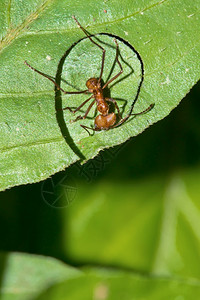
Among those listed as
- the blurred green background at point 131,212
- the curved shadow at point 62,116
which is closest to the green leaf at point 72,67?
the curved shadow at point 62,116

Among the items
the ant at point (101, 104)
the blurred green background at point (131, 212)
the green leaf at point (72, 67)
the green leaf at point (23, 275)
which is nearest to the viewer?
the green leaf at point (72, 67)

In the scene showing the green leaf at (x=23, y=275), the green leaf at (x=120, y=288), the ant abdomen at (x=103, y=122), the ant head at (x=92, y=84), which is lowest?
the green leaf at (x=120, y=288)

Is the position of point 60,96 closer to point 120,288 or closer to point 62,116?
point 62,116

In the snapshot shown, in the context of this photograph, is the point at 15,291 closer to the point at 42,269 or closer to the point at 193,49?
the point at 42,269

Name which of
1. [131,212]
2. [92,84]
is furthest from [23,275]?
[92,84]

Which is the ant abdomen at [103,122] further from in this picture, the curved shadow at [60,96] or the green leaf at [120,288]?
the green leaf at [120,288]

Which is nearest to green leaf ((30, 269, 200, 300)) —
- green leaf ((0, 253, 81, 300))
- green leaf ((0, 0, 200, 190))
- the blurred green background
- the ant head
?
green leaf ((0, 253, 81, 300))

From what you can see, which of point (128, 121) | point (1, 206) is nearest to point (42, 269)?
point (1, 206)
